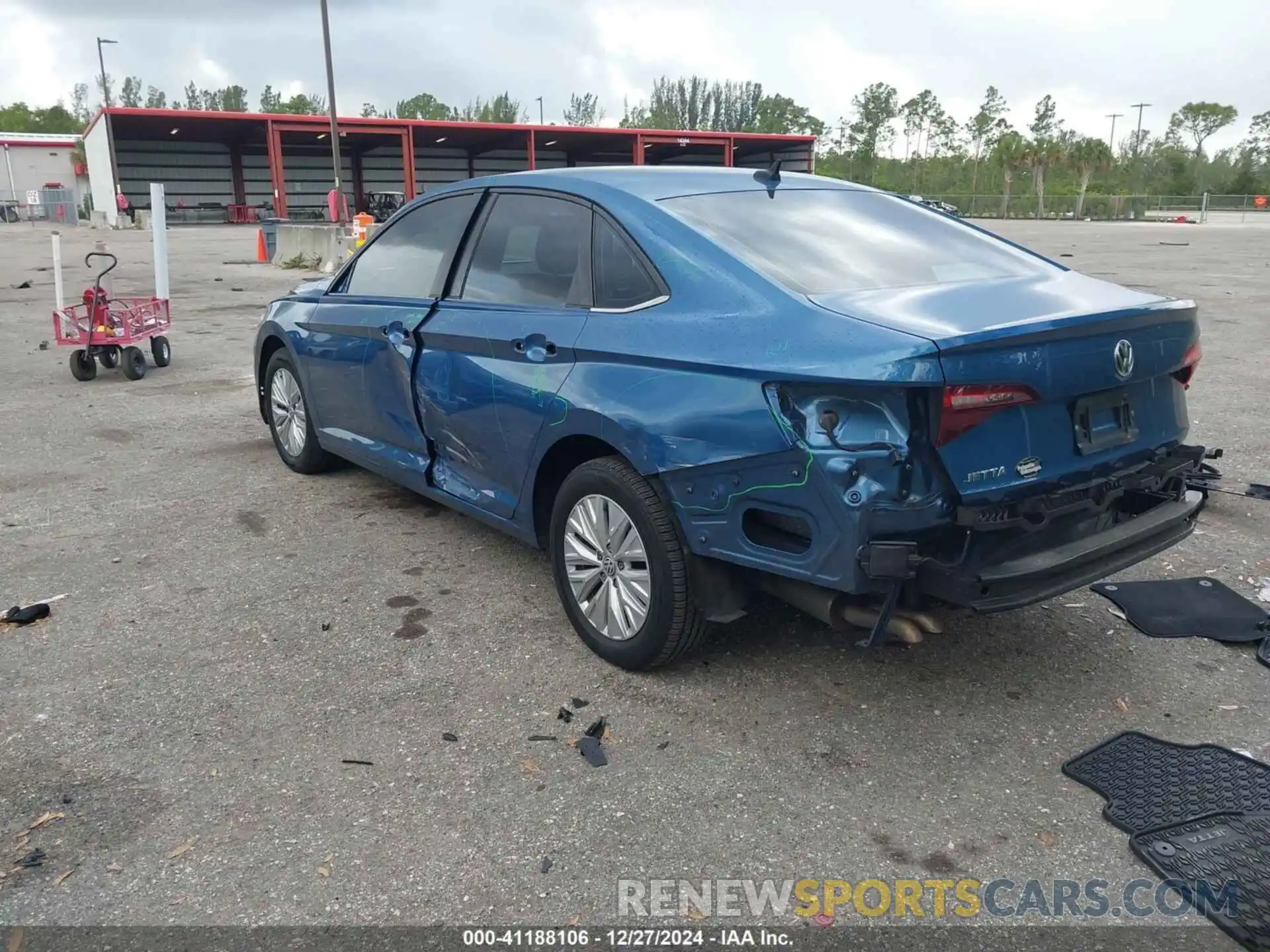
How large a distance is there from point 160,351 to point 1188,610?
9419 millimetres

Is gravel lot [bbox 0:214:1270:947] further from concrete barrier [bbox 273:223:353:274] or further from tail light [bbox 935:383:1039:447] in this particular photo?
concrete barrier [bbox 273:223:353:274]

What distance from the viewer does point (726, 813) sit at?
9.52 ft

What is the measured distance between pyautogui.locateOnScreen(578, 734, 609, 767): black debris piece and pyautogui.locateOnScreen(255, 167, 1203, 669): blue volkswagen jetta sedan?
42 cm

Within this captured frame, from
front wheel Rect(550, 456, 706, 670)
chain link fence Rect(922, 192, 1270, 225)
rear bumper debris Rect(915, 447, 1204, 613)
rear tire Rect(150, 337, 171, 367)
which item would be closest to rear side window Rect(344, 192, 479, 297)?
front wheel Rect(550, 456, 706, 670)

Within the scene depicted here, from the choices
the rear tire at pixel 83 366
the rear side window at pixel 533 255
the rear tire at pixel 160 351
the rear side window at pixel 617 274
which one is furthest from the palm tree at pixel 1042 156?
the rear side window at pixel 617 274

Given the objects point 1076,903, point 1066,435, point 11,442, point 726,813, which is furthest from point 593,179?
point 11,442

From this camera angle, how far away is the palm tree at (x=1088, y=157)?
68.4 m

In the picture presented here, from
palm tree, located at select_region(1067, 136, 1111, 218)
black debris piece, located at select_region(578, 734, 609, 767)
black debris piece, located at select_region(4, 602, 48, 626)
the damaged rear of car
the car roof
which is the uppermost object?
palm tree, located at select_region(1067, 136, 1111, 218)

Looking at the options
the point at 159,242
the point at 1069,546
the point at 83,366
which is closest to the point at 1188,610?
the point at 1069,546

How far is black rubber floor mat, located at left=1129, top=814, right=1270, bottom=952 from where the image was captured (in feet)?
8.05

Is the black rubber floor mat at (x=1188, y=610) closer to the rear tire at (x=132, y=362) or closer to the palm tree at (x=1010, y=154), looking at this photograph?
the rear tire at (x=132, y=362)

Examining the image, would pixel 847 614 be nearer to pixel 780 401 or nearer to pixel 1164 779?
pixel 780 401

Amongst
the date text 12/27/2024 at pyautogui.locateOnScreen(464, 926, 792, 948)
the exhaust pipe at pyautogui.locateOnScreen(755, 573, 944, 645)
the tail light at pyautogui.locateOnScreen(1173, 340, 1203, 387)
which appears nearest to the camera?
the date text 12/27/2024 at pyautogui.locateOnScreen(464, 926, 792, 948)

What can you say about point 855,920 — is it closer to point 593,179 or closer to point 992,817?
point 992,817
